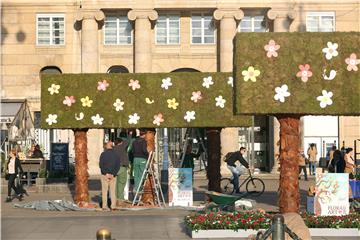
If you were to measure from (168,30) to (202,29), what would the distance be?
188cm

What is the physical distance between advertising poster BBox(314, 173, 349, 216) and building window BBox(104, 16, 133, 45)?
28.3 m

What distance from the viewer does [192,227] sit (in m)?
15.8

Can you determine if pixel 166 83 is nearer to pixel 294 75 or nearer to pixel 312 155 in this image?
pixel 294 75

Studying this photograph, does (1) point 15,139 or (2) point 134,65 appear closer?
(1) point 15,139

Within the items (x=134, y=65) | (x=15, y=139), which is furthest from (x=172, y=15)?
(x=15, y=139)

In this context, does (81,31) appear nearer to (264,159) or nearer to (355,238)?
(264,159)

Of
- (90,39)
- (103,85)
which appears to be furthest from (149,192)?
(90,39)

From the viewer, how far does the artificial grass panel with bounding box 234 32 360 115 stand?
16.8 meters

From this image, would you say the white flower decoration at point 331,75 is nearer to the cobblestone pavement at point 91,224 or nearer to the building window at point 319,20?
the cobblestone pavement at point 91,224

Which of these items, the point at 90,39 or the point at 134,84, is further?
the point at 90,39

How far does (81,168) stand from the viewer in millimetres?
22938

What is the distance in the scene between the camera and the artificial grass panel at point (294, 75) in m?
16.8

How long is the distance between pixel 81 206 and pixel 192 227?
7227mm

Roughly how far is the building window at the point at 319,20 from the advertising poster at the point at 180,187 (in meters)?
24.9
